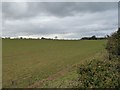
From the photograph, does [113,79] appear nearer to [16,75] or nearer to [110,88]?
[110,88]

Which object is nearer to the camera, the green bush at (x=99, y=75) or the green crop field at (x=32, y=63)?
the green bush at (x=99, y=75)

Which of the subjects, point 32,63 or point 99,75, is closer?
point 99,75

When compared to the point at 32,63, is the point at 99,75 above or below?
above

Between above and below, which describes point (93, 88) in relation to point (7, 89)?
above

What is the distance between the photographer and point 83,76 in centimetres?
979

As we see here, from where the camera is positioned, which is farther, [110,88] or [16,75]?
[16,75]

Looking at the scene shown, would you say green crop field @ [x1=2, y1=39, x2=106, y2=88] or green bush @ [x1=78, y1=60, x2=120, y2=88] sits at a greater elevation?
green bush @ [x1=78, y1=60, x2=120, y2=88]

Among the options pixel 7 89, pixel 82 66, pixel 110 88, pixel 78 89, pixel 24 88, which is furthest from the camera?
pixel 24 88

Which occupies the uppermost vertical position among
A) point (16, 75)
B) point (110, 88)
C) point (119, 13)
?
point (119, 13)

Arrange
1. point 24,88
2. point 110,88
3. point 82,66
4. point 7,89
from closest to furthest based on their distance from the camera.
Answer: point 110,88, point 82,66, point 7,89, point 24,88

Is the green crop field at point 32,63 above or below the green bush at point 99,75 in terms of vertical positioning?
below

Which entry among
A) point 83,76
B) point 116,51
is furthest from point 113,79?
point 116,51

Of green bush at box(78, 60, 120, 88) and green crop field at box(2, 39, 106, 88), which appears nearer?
green bush at box(78, 60, 120, 88)

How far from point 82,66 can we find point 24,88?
7.24 metres
